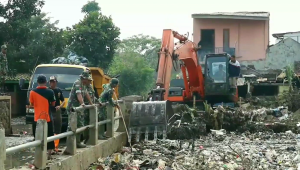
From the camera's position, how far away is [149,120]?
11336 millimetres

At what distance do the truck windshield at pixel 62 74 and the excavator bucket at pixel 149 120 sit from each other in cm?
217

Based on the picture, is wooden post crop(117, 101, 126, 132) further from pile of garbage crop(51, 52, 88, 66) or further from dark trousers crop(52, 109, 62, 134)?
pile of garbage crop(51, 52, 88, 66)

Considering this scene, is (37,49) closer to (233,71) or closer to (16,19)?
(16,19)

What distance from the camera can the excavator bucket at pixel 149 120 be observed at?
1134 centimetres

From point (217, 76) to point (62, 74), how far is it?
7083 mm

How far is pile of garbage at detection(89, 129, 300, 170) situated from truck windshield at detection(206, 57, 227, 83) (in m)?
4.76

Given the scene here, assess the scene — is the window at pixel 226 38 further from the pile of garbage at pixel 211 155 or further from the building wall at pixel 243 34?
the pile of garbage at pixel 211 155

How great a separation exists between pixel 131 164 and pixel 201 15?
26.1 metres

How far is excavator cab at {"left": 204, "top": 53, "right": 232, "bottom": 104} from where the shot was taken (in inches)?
685

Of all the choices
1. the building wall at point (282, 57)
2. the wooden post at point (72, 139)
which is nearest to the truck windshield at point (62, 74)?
the wooden post at point (72, 139)

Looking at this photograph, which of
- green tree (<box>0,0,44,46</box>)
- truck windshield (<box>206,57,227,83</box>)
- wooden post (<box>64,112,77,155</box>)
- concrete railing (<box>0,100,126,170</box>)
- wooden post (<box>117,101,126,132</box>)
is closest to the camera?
concrete railing (<box>0,100,126,170</box>)

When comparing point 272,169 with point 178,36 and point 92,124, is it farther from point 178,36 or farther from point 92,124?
point 178,36

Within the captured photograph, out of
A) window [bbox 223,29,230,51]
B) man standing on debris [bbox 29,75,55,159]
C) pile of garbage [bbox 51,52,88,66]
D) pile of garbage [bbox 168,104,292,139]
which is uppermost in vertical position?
window [bbox 223,29,230,51]

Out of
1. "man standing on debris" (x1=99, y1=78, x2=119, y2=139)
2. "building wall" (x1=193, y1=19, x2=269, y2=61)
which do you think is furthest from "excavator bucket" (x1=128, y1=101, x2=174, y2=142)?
"building wall" (x1=193, y1=19, x2=269, y2=61)
